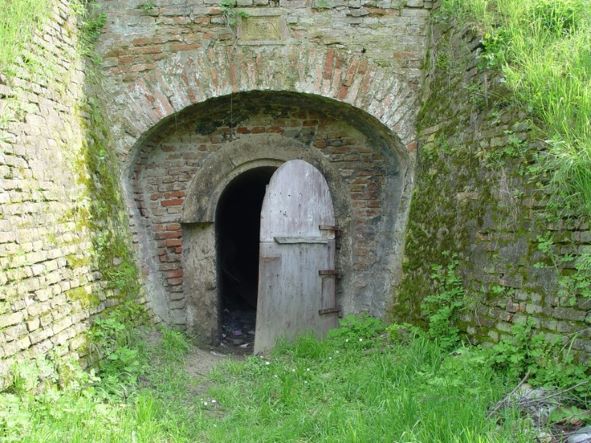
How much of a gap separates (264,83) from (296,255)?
1.84 meters

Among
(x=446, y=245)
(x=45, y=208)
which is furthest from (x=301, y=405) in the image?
(x=45, y=208)

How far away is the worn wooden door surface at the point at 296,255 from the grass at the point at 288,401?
80 centimetres

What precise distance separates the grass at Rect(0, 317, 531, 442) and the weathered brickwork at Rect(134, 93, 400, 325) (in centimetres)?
102

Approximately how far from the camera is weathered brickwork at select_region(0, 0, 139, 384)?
11.4ft

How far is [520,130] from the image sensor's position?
404 centimetres

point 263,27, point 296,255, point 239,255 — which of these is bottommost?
point 239,255

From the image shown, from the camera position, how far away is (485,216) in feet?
14.2

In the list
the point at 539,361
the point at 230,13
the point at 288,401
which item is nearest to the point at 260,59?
the point at 230,13

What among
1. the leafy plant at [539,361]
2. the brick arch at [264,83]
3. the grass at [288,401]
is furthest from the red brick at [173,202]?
the leafy plant at [539,361]

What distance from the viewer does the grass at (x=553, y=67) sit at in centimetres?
345

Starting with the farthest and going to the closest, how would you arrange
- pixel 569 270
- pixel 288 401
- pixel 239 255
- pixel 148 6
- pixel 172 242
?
pixel 239 255 → pixel 172 242 → pixel 148 6 → pixel 288 401 → pixel 569 270

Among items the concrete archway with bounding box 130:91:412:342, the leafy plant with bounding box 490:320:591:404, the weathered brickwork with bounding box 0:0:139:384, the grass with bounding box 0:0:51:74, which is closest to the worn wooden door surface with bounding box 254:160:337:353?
the concrete archway with bounding box 130:91:412:342

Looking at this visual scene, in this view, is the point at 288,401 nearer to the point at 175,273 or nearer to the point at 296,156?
the point at 175,273

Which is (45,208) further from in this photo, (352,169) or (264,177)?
(264,177)
